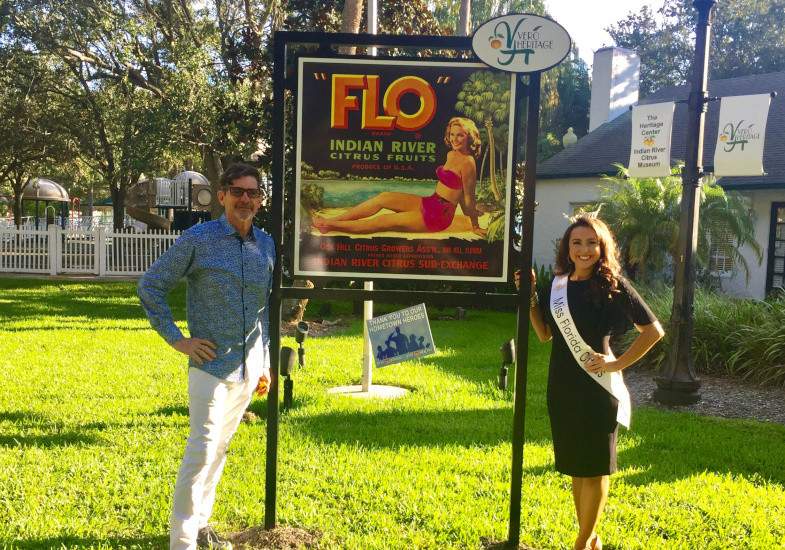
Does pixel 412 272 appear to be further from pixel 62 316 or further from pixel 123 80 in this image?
pixel 123 80

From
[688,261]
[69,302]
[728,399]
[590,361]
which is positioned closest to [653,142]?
[688,261]

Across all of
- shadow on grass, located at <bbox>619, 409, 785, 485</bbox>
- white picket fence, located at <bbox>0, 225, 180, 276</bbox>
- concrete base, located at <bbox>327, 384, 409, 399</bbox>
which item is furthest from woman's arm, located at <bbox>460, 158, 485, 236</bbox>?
white picket fence, located at <bbox>0, 225, 180, 276</bbox>

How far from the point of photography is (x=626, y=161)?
18578 mm

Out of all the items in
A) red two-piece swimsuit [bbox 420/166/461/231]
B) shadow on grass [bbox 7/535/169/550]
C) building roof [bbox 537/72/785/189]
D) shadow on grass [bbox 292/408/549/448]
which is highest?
building roof [bbox 537/72/785/189]

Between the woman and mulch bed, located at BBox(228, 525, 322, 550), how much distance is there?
1383 millimetres

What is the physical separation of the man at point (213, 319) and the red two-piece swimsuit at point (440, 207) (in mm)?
874

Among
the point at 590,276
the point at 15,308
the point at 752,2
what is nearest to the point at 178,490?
the point at 590,276

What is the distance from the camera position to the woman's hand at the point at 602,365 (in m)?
3.37

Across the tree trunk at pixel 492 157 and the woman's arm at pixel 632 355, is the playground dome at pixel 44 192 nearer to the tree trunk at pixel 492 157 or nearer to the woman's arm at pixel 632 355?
the tree trunk at pixel 492 157

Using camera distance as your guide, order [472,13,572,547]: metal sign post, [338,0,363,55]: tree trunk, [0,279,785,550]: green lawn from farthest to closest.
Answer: [338,0,363,55]: tree trunk, [0,279,785,550]: green lawn, [472,13,572,547]: metal sign post

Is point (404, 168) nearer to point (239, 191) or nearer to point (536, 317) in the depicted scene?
point (239, 191)

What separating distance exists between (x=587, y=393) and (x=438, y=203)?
1214 millimetres

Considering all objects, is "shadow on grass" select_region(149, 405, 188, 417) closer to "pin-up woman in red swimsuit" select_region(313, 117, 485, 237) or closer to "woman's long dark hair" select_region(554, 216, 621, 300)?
"pin-up woman in red swimsuit" select_region(313, 117, 485, 237)

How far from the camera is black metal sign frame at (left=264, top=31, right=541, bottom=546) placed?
12.2 ft
